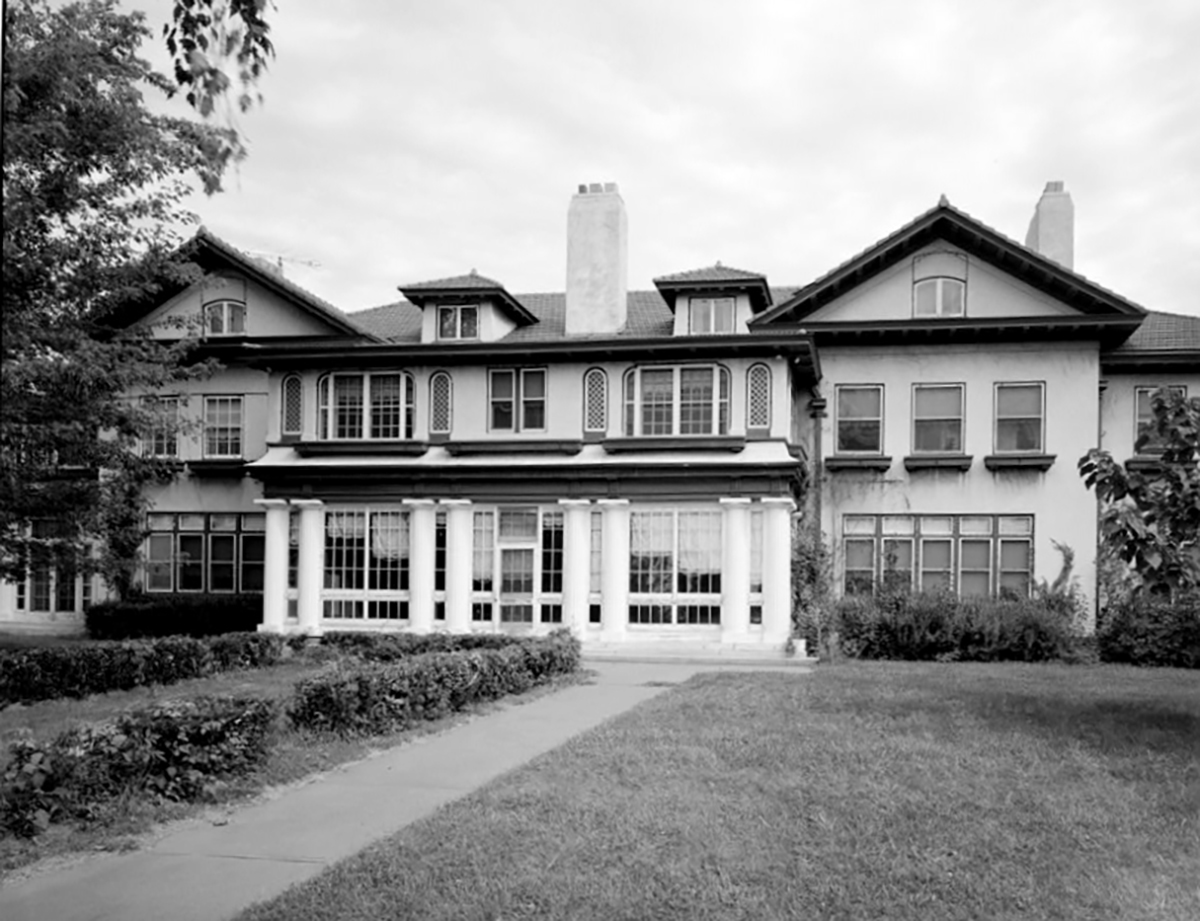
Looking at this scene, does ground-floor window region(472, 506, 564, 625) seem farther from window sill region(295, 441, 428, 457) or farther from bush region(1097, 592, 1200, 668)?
bush region(1097, 592, 1200, 668)

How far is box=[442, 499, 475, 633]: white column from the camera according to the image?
78.3ft

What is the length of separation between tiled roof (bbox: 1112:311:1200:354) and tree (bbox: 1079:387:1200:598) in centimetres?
1417

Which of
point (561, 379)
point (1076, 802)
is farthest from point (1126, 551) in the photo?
point (561, 379)

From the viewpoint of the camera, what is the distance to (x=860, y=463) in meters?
25.7

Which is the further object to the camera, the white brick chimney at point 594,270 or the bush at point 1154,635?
the white brick chimney at point 594,270

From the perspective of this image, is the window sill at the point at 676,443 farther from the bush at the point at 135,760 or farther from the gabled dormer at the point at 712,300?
the bush at the point at 135,760

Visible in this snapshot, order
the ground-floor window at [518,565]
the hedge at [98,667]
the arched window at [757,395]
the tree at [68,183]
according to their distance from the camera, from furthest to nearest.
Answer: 1. the ground-floor window at [518,565]
2. the arched window at [757,395]
3. the hedge at [98,667]
4. the tree at [68,183]

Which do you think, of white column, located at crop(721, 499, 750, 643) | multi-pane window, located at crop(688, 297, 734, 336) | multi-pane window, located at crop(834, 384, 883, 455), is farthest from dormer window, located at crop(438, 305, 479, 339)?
multi-pane window, located at crop(834, 384, 883, 455)

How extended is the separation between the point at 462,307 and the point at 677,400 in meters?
5.62

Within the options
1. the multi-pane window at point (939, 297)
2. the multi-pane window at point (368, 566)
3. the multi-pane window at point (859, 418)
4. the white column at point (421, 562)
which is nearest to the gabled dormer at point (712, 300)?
the multi-pane window at point (859, 418)

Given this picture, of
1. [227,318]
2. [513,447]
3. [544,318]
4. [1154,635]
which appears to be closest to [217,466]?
[227,318]

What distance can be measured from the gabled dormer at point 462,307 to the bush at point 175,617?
7.22m

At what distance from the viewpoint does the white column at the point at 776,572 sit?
22406mm

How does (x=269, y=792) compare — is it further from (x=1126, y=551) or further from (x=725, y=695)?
(x=1126, y=551)
